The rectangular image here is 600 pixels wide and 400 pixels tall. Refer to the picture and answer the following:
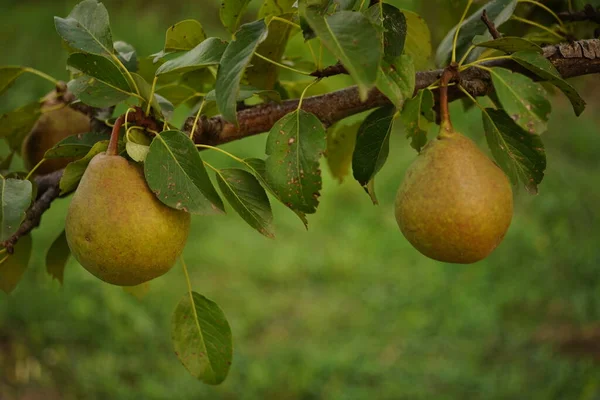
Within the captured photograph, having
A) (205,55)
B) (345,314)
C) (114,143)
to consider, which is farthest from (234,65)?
(345,314)

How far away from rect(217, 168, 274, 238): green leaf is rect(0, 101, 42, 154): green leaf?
440 millimetres

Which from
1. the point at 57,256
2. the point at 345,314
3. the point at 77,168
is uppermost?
the point at 77,168

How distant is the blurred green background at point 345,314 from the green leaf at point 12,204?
1.64 m

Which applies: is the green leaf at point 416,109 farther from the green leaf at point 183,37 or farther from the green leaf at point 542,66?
the green leaf at point 183,37

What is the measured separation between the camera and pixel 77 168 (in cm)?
87

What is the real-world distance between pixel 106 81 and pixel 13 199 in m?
0.18

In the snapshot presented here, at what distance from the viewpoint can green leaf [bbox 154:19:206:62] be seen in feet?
3.13

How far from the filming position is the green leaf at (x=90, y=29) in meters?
0.90

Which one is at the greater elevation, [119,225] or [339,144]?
[119,225]

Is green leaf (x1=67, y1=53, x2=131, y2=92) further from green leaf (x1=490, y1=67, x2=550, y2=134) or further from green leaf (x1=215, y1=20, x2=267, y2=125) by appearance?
green leaf (x1=490, y1=67, x2=550, y2=134)

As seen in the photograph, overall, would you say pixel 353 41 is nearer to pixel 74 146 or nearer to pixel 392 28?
pixel 392 28

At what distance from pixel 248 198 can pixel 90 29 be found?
307mm

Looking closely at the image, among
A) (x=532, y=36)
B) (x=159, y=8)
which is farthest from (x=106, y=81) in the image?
(x=159, y=8)

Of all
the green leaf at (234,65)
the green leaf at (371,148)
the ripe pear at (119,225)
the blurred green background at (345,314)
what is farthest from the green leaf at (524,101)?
the blurred green background at (345,314)
